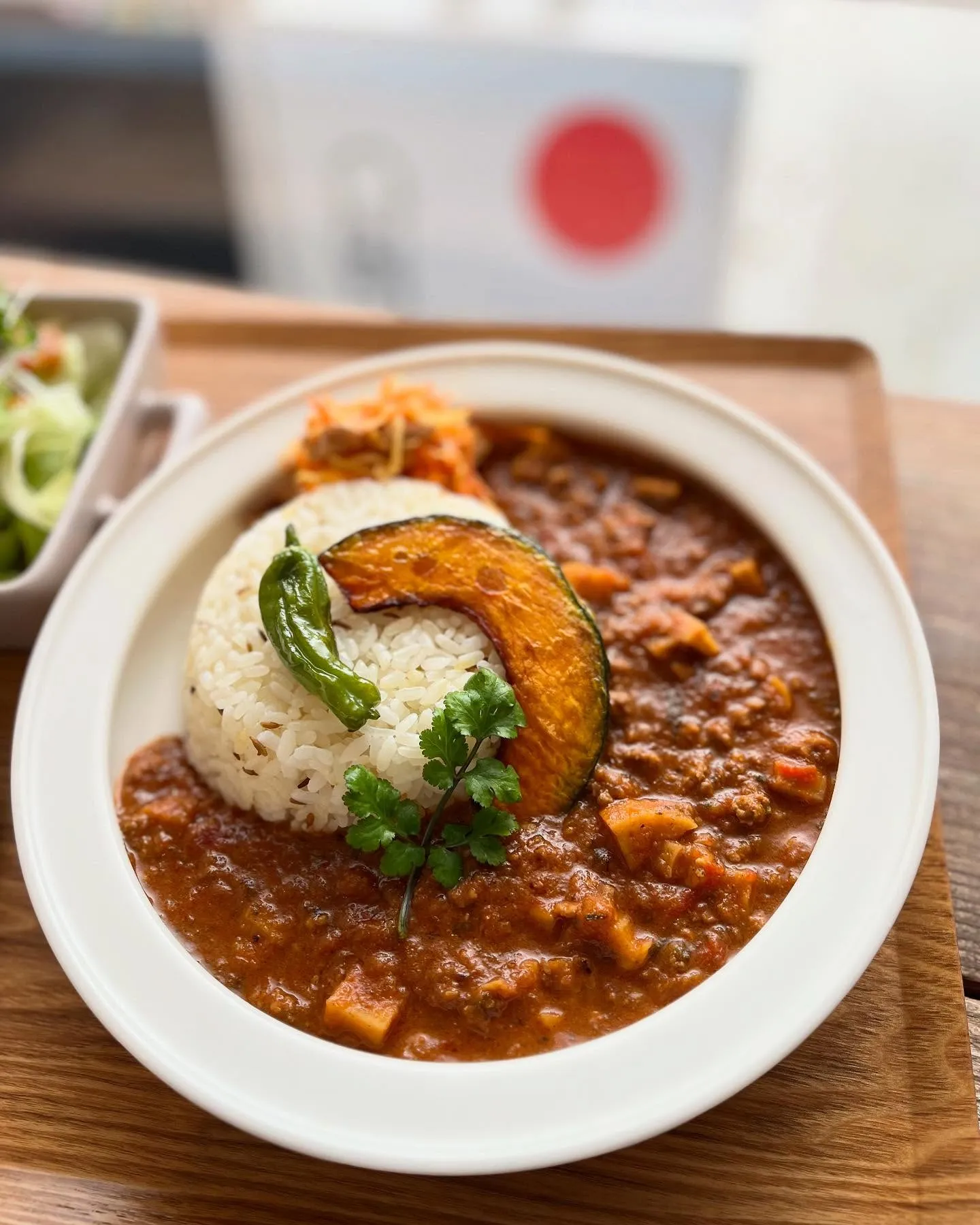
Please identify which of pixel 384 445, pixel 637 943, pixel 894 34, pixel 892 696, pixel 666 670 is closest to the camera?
pixel 637 943

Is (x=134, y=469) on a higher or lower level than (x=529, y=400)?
lower

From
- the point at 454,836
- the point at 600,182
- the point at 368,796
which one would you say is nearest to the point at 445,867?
the point at 454,836

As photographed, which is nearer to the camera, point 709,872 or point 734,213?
point 709,872

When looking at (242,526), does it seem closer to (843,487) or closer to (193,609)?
(193,609)

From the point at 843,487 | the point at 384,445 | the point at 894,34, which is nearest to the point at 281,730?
the point at 384,445

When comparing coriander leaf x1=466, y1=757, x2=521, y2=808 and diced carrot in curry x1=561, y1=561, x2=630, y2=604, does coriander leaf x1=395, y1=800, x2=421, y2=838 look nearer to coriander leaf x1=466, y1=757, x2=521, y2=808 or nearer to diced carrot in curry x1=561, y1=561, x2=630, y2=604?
coriander leaf x1=466, y1=757, x2=521, y2=808

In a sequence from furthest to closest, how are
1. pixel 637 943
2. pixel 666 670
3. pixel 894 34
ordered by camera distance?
pixel 894 34, pixel 666 670, pixel 637 943

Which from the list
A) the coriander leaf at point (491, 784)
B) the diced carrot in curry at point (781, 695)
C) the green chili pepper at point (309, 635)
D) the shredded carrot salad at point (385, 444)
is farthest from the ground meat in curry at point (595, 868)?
the shredded carrot salad at point (385, 444)
